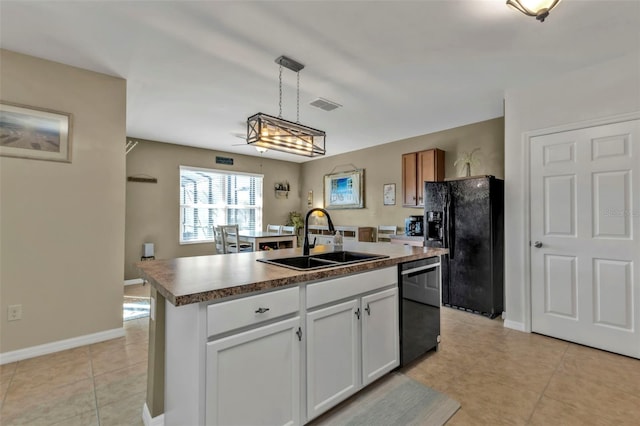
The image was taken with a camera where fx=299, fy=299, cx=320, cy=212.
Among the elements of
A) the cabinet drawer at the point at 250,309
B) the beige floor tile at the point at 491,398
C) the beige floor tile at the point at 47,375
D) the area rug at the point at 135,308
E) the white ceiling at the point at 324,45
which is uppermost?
the white ceiling at the point at 324,45

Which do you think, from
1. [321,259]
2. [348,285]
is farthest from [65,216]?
[348,285]

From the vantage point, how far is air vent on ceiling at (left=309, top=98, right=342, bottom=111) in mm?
3580

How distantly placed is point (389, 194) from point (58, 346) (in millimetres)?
4924

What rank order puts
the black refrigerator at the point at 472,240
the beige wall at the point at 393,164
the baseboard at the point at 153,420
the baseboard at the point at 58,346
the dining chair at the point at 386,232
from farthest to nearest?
the dining chair at the point at 386,232
the beige wall at the point at 393,164
the black refrigerator at the point at 472,240
the baseboard at the point at 58,346
the baseboard at the point at 153,420

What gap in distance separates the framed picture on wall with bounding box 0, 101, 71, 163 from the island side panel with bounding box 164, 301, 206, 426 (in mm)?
2190

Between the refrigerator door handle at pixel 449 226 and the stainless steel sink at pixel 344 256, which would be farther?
the refrigerator door handle at pixel 449 226

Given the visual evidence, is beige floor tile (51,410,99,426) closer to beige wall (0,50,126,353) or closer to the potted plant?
beige wall (0,50,126,353)

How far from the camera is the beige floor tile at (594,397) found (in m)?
1.83

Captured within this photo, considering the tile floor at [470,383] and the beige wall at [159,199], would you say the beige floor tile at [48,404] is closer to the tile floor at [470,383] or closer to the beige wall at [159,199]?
the tile floor at [470,383]

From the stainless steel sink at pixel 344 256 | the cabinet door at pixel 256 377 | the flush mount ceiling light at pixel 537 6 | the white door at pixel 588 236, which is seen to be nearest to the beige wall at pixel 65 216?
the stainless steel sink at pixel 344 256

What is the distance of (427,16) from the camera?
→ 2.08 metres

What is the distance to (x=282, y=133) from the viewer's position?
2592 millimetres

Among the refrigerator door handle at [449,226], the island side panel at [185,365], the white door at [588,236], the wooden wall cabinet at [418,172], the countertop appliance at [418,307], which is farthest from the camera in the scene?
the wooden wall cabinet at [418,172]

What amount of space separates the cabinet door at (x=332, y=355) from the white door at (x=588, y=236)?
2365 mm
